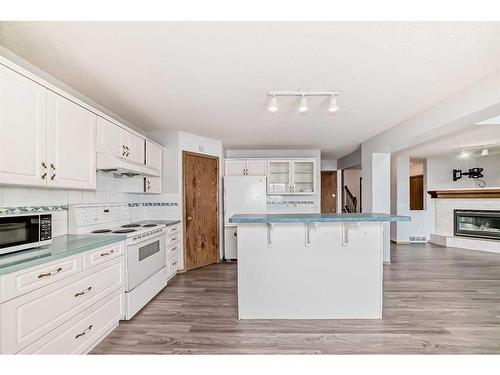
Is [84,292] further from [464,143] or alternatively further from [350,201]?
[350,201]

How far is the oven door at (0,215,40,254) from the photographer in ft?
4.90

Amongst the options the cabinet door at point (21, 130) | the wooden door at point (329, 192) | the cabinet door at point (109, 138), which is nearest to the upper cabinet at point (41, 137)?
the cabinet door at point (21, 130)

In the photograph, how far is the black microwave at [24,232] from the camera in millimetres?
1499

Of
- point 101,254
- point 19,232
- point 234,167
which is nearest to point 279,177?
point 234,167

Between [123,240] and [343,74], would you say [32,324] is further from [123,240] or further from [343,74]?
[343,74]

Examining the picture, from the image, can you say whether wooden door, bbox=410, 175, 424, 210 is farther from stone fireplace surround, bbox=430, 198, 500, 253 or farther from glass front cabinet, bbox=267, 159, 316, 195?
glass front cabinet, bbox=267, 159, 316, 195

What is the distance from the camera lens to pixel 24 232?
1.63 m

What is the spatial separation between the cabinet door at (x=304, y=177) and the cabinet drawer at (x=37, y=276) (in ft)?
14.1

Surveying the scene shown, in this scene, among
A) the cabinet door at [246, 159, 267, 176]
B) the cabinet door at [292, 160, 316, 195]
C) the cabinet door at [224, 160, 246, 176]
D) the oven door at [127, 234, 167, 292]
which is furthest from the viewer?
the cabinet door at [292, 160, 316, 195]

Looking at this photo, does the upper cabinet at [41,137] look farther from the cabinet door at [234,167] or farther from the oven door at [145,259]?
the cabinet door at [234,167]

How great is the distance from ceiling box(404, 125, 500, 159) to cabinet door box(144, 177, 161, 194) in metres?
4.70

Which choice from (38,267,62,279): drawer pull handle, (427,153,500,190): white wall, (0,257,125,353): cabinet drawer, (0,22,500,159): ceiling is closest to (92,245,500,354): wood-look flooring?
(0,257,125,353): cabinet drawer

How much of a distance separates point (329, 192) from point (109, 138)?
7.00 m
